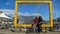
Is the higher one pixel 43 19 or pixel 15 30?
pixel 43 19

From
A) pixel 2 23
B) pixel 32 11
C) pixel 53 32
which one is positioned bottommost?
pixel 53 32

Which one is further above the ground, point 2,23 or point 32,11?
point 32,11

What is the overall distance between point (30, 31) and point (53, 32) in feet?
2.73

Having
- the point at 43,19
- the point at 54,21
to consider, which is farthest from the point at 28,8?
the point at 54,21

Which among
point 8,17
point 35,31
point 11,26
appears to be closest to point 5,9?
point 8,17

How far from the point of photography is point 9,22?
531 centimetres

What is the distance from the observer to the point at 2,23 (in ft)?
17.5

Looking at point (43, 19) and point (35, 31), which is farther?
point (43, 19)

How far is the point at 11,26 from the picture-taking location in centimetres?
528

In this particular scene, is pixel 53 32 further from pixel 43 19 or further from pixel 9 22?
pixel 9 22

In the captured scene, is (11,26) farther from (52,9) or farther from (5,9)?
(52,9)

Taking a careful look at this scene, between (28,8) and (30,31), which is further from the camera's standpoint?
(28,8)

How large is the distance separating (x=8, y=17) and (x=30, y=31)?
1.00 meters

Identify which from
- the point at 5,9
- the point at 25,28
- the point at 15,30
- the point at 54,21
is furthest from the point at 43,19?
the point at 5,9
